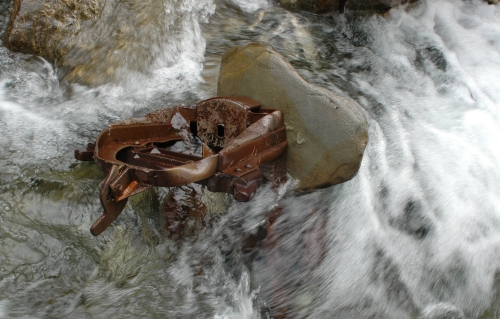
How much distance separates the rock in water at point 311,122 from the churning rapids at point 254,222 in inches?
7.3

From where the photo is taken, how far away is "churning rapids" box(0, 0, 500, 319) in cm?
278

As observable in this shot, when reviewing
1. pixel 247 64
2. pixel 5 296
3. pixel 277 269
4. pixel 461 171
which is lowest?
pixel 5 296

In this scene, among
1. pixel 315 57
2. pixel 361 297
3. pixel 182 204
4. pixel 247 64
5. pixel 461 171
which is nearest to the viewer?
pixel 361 297

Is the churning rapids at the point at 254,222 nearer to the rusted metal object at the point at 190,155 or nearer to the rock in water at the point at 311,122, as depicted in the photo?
the rock in water at the point at 311,122

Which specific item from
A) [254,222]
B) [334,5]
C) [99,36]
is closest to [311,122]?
[254,222]

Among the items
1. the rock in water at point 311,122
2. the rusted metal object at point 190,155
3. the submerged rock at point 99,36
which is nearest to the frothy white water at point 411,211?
the rock in water at point 311,122

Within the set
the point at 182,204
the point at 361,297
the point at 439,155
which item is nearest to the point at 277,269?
the point at 361,297

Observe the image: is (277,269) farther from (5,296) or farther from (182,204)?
(5,296)

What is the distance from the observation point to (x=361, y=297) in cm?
285

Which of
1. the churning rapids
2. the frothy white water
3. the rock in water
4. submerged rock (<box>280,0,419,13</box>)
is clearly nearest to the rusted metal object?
the rock in water

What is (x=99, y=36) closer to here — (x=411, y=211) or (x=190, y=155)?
(x=190, y=155)

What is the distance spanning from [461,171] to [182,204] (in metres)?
2.06

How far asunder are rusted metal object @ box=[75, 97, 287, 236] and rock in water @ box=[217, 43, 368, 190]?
10 centimetres

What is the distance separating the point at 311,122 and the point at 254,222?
0.69 m
